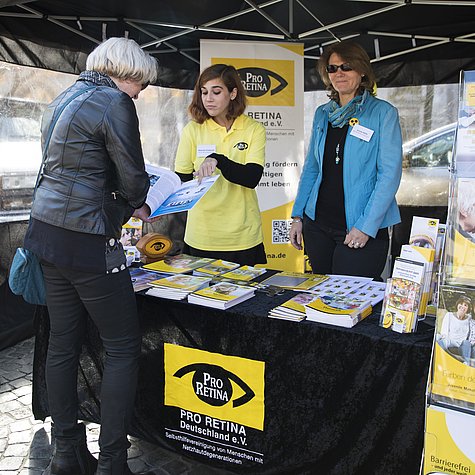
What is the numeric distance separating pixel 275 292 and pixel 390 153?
72 centimetres

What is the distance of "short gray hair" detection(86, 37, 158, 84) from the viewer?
152 centimetres

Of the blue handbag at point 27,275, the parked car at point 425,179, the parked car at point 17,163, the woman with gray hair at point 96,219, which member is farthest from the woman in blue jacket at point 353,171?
the parked car at point 425,179

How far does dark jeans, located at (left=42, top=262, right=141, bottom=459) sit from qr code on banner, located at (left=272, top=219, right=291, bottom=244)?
281cm

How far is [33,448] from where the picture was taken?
2.19 metres

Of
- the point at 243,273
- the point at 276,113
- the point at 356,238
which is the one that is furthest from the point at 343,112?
the point at 276,113

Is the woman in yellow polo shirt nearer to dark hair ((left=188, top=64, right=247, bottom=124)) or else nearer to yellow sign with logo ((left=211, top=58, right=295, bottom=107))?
dark hair ((left=188, top=64, right=247, bottom=124))

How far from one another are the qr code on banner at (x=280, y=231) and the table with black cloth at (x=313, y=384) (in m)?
2.57

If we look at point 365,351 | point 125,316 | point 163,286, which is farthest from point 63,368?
point 365,351

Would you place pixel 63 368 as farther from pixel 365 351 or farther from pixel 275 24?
pixel 275 24

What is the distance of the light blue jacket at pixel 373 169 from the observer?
2016 millimetres

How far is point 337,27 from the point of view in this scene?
13.4 feet

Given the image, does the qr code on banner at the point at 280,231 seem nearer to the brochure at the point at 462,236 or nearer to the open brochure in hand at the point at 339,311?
the open brochure in hand at the point at 339,311

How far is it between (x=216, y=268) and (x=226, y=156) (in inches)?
20.5

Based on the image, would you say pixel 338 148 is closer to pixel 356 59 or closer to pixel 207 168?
pixel 356 59
